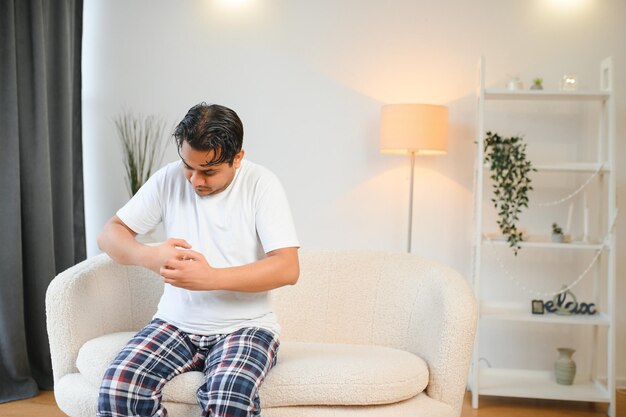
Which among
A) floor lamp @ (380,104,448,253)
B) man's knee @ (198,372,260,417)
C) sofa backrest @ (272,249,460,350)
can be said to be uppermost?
floor lamp @ (380,104,448,253)

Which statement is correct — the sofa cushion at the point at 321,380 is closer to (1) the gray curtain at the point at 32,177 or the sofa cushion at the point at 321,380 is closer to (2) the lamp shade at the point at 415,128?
(1) the gray curtain at the point at 32,177

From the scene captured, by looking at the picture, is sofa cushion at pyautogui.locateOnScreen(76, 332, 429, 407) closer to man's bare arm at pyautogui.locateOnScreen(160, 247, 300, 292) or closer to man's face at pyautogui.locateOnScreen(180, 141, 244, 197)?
man's bare arm at pyautogui.locateOnScreen(160, 247, 300, 292)

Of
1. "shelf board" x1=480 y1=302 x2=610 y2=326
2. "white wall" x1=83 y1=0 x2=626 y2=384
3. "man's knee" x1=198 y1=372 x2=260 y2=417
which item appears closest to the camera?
"man's knee" x1=198 y1=372 x2=260 y2=417

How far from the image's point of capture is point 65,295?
2316mm

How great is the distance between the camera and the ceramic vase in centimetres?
352

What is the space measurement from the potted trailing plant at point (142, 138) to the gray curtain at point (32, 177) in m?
0.29

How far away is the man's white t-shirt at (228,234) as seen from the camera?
212 centimetres

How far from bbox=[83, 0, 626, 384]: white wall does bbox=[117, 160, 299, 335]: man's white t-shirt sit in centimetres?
175

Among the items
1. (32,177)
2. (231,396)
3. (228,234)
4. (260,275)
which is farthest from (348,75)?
(231,396)

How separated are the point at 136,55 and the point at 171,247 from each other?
225 centimetres

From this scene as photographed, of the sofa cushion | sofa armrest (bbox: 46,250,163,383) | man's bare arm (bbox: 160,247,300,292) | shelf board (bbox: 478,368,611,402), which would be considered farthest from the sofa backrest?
shelf board (bbox: 478,368,611,402)

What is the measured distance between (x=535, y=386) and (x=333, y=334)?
1.32 meters

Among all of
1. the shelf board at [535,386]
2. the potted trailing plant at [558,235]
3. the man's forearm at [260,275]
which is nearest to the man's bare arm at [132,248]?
the man's forearm at [260,275]

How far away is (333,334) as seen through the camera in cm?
264
